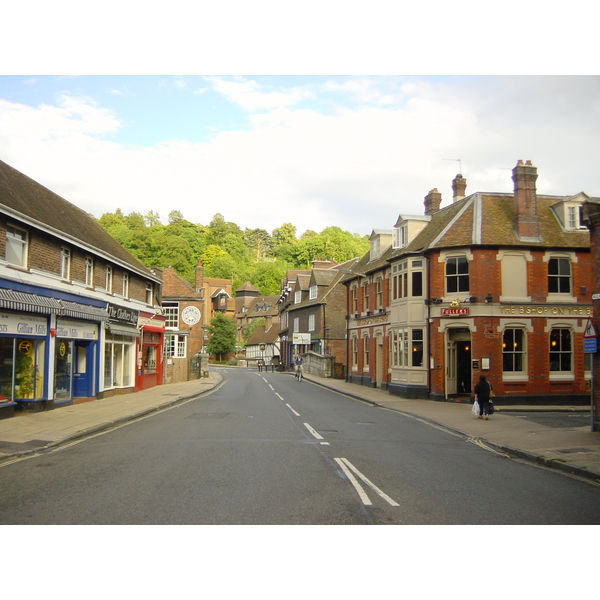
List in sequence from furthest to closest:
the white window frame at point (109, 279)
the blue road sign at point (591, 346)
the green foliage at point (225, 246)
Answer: the green foliage at point (225, 246), the white window frame at point (109, 279), the blue road sign at point (591, 346)

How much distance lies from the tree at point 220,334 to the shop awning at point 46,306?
207 ft

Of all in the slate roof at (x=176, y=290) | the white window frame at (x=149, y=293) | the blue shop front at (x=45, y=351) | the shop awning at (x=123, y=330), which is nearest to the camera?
the blue shop front at (x=45, y=351)

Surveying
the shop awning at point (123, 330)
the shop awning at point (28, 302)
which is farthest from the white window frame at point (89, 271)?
the shop awning at point (28, 302)

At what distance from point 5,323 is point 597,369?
1690cm

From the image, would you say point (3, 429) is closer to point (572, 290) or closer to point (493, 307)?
point (493, 307)

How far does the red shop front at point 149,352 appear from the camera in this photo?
29.6 m

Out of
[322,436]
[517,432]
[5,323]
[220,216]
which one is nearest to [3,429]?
[5,323]

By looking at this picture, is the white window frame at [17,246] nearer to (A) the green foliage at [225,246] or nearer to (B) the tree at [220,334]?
(A) the green foliage at [225,246]

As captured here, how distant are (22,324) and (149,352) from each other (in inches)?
635

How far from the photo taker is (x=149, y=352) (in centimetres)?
3278

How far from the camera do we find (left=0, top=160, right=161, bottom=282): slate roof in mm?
17297

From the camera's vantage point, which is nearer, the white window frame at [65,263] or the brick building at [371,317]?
the white window frame at [65,263]

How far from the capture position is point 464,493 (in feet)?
27.8

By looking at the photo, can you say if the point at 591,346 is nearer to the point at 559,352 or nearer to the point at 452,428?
the point at 452,428
